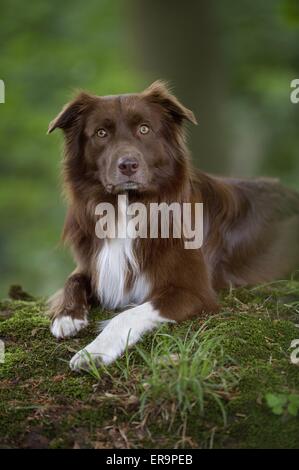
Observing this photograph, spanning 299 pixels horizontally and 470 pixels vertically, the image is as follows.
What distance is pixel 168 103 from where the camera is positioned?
5.27 metres

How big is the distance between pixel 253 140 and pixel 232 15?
90.9 inches

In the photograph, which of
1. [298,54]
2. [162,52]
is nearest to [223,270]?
[162,52]

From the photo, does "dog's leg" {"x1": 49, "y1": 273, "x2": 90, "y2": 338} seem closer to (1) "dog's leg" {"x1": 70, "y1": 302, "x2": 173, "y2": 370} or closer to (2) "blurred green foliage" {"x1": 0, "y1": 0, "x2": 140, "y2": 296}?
(1) "dog's leg" {"x1": 70, "y1": 302, "x2": 173, "y2": 370}

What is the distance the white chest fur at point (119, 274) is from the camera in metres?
5.16

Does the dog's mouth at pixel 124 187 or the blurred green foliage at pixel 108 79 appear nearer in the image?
the dog's mouth at pixel 124 187

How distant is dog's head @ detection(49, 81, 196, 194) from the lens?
4.88 meters

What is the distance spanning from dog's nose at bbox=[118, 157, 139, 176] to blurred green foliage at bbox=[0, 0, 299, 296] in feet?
17.9

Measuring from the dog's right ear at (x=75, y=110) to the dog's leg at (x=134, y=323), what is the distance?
147 centimetres

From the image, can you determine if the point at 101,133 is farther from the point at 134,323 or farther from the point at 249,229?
the point at 249,229

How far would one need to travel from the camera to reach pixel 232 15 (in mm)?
12023
